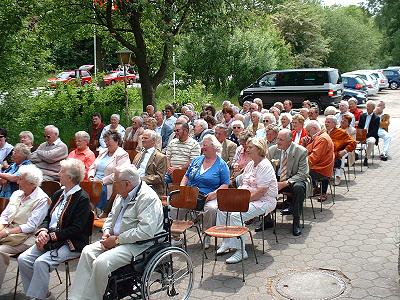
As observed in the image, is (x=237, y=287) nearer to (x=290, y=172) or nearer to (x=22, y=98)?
(x=290, y=172)

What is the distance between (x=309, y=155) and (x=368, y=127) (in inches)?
182

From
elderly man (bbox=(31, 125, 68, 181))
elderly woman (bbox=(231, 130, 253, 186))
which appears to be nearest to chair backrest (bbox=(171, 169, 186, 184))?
elderly woman (bbox=(231, 130, 253, 186))

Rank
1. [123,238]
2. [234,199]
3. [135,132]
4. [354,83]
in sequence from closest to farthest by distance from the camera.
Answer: [123,238], [234,199], [135,132], [354,83]

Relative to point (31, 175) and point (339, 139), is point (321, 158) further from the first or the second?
point (31, 175)

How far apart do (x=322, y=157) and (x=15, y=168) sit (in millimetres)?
4466

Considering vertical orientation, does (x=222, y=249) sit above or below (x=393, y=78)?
below

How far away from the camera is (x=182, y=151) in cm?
802

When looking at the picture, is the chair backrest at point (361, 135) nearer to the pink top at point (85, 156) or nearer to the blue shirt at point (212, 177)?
the blue shirt at point (212, 177)

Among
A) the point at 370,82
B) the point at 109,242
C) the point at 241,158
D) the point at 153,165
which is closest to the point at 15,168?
the point at 153,165

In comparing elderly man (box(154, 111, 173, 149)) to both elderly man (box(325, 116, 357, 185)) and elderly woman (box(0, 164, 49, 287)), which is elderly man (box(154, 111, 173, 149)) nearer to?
elderly man (box(325, 116, 357, 185))

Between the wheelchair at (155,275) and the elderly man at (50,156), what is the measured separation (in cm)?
320

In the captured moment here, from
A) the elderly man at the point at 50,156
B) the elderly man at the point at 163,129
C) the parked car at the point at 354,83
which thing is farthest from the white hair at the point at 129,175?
the parked car at the point at 354,83

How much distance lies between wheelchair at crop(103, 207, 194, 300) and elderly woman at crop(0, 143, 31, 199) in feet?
8.58

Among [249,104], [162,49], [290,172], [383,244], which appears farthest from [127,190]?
[162,49]
